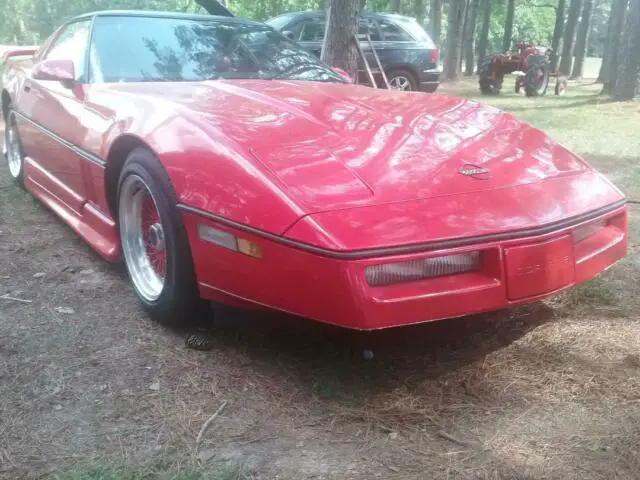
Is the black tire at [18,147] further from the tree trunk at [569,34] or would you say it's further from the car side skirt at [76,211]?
the tree trunk at [569,34]

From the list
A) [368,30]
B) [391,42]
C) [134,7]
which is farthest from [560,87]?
[134,7]

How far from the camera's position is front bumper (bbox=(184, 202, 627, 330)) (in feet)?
6.46

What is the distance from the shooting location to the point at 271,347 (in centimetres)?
258

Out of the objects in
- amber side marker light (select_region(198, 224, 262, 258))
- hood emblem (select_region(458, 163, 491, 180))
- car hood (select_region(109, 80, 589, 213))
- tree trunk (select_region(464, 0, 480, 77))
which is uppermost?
car hood (select_region(109, 80, 589, 213))

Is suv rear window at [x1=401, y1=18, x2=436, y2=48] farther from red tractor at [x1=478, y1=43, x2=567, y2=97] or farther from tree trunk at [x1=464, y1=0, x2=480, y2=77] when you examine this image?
tree trunk at [x1=464, y1=0, x2=480, y2=77]

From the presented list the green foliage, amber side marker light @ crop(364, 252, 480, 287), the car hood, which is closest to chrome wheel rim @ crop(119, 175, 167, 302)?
the car hood

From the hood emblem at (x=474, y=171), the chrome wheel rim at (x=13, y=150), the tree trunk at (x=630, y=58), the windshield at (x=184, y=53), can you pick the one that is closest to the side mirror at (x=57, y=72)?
the windshield at (x=184, y=53)

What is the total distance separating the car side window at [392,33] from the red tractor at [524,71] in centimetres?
391

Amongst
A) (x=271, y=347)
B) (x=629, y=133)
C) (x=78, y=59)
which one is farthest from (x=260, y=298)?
(x=629, y=133)

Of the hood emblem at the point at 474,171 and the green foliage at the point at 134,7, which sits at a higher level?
the hood emblem at the point at 474,171

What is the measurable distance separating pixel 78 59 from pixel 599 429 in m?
3.25

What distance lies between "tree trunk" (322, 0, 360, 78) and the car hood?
486 centimetres

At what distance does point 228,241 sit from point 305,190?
341mm

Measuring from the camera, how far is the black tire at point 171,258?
8.12ft
